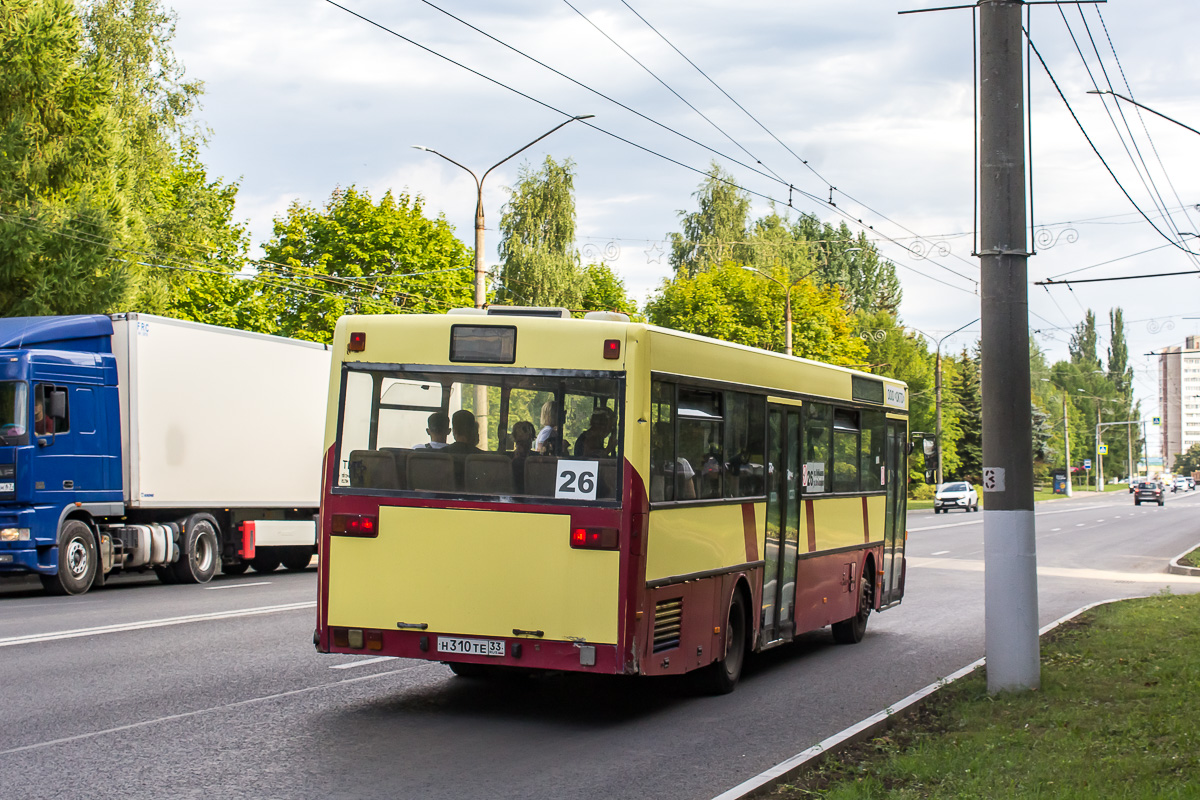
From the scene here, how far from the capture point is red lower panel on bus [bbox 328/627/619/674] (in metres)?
8.48

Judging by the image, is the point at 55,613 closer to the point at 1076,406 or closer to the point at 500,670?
the point at 500,670

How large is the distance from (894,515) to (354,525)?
8.08 metres

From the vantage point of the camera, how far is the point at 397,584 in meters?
8.77

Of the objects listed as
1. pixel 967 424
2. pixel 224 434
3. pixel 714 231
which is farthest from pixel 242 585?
pixel 967 424

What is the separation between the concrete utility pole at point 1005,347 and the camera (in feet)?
Answer: 32.0

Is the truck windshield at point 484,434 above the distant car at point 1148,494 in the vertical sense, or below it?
above

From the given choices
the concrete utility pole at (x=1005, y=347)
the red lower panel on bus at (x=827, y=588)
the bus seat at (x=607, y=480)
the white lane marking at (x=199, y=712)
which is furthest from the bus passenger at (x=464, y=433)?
the red lower panel on bus at (x=827, y=588)

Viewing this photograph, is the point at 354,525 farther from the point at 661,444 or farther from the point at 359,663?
the point at 359,663

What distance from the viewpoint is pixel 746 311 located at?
56.4 meters

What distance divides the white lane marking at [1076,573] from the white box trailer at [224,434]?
10.5 meters

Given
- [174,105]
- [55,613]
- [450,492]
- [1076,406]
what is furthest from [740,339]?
[1076,406]

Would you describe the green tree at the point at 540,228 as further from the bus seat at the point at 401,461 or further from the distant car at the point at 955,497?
the bus seat at the point at 401,461

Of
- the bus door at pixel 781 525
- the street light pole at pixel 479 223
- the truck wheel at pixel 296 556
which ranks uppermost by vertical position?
the street light pole at pixel 479 223

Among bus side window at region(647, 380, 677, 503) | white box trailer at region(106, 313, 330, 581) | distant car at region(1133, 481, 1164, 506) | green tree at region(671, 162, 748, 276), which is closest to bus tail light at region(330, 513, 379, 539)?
bus side window at region(647, 380, 677, 503)
